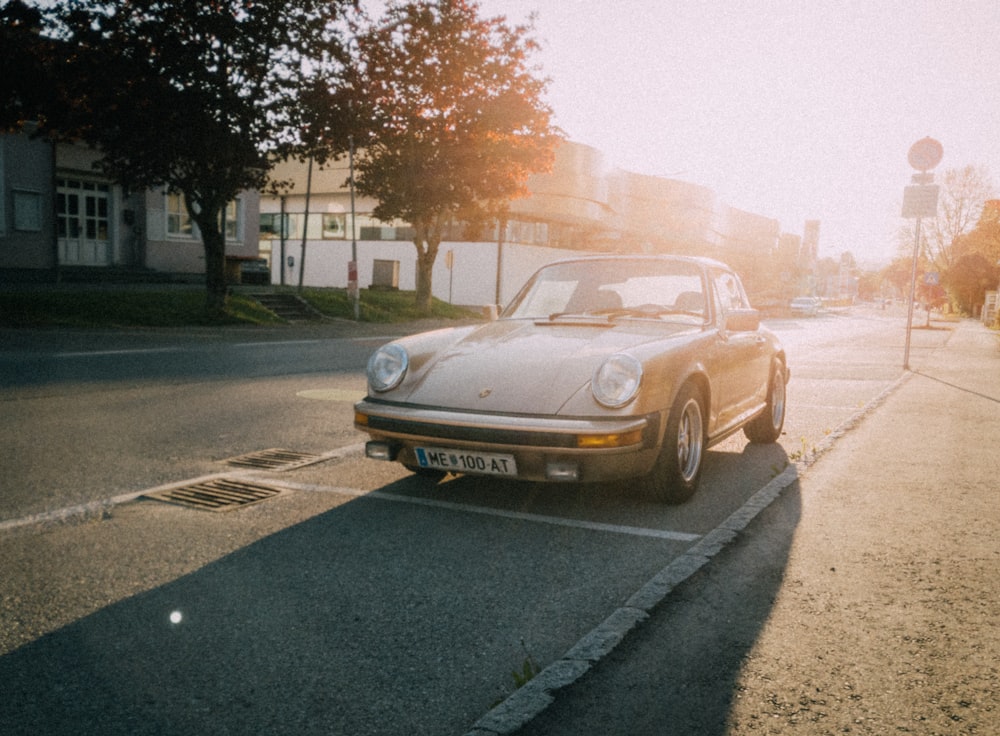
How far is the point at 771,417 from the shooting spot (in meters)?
7.27

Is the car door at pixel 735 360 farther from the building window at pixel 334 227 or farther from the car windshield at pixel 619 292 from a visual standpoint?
the building window at pixel 334 227

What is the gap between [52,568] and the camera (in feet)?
11.9

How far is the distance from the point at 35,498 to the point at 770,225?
109 m

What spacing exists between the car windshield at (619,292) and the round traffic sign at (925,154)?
1101 centimetres

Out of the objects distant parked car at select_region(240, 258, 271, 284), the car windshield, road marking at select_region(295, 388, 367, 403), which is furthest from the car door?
distant parked car at select_region(240, 258, 271, 284)

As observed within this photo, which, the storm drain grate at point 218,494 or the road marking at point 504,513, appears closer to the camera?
the road marking at point 504,513

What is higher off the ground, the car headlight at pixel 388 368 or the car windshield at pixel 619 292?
the car windshield at pixel 619 292

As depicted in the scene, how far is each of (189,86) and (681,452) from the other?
681 inches

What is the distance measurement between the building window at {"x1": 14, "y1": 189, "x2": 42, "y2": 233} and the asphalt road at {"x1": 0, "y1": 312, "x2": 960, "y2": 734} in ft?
70.4

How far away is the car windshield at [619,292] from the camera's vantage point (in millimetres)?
5867

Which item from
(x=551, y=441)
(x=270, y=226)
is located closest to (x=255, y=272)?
(x=270, y=226)

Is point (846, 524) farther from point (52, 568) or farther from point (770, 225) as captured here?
point (770, 225)

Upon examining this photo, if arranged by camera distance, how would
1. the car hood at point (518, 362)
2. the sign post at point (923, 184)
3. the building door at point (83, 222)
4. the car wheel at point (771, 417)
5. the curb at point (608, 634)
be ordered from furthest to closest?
the building door at point (83, 222) < the sign post at point (923, 184) < the car wheel at point (771, 417) < the car hood at point (518, 362) < the curb at point (608, 634)

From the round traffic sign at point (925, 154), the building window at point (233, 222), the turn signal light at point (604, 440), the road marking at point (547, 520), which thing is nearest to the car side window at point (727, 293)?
the turn signal light at point (604, 440)
